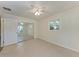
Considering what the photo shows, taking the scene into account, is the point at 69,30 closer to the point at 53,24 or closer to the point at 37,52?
the point at 37,52

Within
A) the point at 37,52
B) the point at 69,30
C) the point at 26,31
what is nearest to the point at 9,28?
the point at 37,52

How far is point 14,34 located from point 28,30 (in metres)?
2.71

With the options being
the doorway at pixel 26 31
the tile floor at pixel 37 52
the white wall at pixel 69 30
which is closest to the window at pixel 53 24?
the white wall at pixel 69 30

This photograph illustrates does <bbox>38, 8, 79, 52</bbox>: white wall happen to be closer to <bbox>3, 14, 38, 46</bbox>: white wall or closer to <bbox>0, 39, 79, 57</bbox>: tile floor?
<bbox>0, 39, 79, 57</bbox>: tile floor

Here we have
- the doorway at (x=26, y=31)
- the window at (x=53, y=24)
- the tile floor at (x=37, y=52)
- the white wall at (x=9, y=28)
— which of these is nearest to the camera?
the tile floor at (x=37, y=52)

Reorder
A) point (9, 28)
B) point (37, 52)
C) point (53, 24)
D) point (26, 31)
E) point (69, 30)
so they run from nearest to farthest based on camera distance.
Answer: point (37, 52), point (69, 30), point (9, 28), point (53, 24), point (26, 31)

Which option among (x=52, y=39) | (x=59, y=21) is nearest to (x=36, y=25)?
(x=52, y=39)

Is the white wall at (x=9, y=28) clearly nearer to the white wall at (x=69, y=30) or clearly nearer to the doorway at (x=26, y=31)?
the doorway at (x=26, y=31)

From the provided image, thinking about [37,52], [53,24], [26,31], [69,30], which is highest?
[53,24]

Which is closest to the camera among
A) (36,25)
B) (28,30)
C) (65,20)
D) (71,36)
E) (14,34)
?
(71,36)

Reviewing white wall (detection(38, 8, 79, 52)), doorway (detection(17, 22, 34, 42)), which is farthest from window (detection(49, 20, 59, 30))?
doorway (detection(17, 22, 34, 42))

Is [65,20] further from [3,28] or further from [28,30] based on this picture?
[28,30]

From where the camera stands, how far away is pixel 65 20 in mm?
5336

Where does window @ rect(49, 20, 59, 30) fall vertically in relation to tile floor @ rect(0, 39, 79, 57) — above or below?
above
